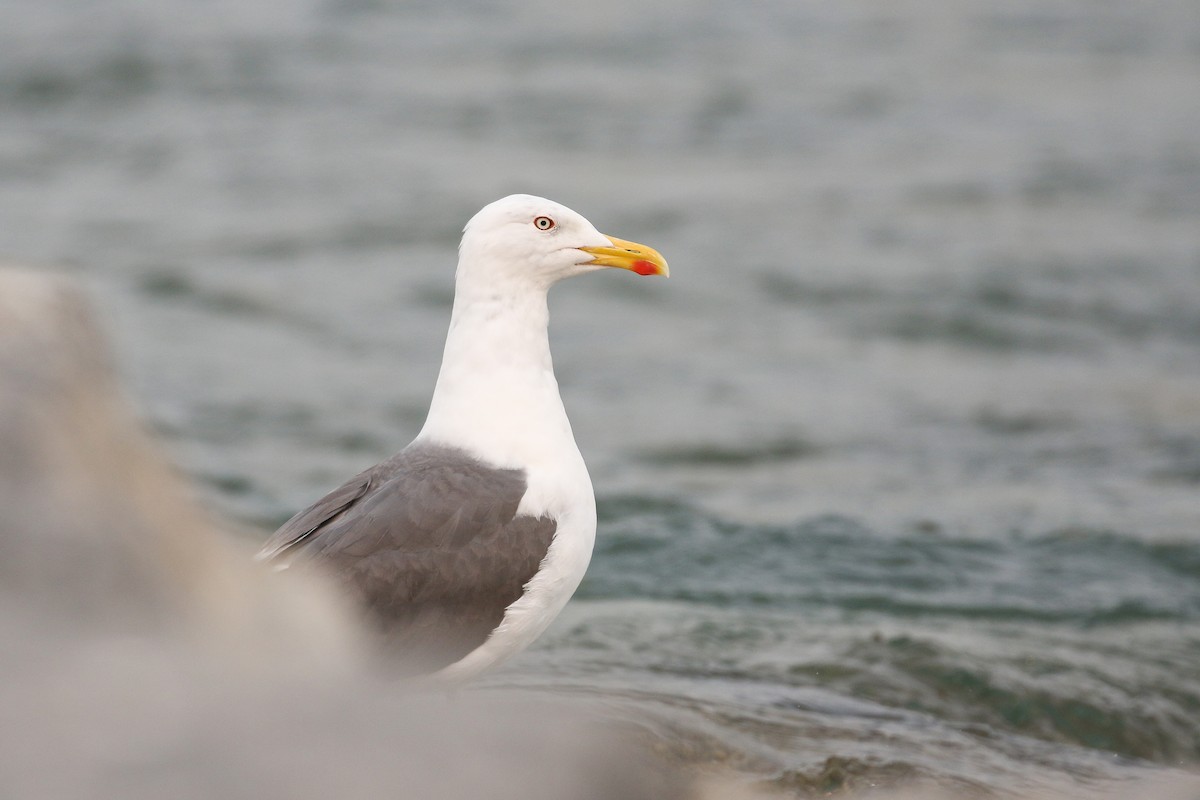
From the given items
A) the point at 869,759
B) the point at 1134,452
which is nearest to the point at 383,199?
the point at 1134,452

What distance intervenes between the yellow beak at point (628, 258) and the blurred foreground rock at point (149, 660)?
225 cm

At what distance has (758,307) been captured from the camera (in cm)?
1300

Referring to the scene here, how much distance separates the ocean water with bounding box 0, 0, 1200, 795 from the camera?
667 centimetres

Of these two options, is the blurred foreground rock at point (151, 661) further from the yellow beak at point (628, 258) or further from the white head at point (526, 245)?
the yellow beak at point (628, 258)

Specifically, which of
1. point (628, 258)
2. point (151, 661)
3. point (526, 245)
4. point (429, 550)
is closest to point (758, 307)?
point (628, 258)

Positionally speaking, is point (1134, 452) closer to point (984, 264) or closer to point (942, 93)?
point (984, 264)

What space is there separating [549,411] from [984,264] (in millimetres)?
9201

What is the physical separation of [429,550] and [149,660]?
2.02 meters

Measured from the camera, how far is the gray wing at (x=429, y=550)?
461cm

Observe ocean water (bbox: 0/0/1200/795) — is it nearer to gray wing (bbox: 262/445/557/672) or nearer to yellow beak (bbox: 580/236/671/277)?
gray wing (bbox: 262/445/557/672)

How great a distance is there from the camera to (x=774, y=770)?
201 inches

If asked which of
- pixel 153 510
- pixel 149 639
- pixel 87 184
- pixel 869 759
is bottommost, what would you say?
pixel 869 759

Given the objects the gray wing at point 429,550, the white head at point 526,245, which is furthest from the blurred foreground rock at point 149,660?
the white head at point 526,245

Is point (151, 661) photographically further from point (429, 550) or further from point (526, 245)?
point (526, 245)
